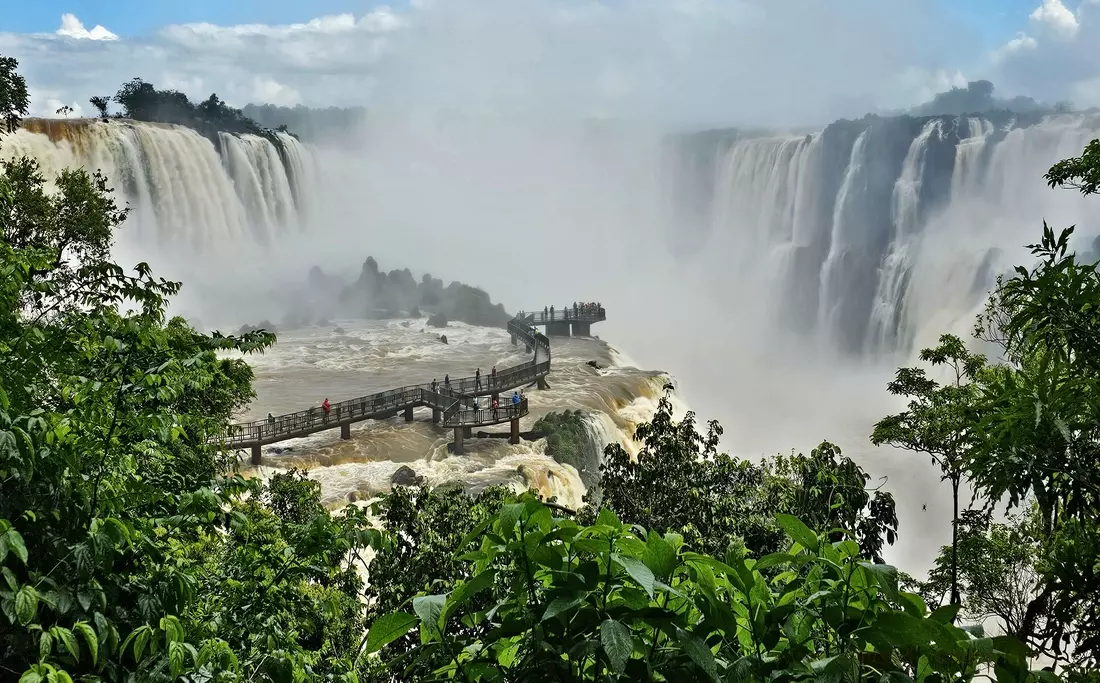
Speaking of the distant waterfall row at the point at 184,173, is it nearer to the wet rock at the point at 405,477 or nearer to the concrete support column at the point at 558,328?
the concrete support column at the point at 558,328

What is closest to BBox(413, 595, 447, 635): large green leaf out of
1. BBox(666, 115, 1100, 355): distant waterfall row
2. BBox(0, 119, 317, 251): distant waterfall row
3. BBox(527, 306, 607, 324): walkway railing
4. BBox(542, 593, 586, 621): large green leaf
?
BBox(542, 593, 586, 621): large green leaf

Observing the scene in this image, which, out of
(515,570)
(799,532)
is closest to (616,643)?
(515,570)

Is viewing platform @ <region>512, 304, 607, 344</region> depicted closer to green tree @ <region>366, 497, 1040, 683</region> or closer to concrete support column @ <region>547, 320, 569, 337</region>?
concrete support column @ <region>547, 320, 569, 337</region>

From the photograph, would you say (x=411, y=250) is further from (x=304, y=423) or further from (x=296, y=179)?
(x=304, y=423)

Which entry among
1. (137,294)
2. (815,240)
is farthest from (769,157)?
(137,294)

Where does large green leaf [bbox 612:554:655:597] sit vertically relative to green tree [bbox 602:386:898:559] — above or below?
above

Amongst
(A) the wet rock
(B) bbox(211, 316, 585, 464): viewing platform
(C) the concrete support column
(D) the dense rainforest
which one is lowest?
(A) the wet rock
